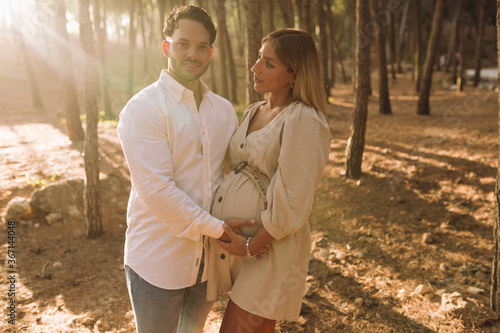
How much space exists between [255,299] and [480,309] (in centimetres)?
254

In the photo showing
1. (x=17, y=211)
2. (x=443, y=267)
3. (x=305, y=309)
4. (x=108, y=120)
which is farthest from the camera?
(x=108, y=120)

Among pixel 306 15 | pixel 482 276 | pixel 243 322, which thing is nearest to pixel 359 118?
pixel 482 276

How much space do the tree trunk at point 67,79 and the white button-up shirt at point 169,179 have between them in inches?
307

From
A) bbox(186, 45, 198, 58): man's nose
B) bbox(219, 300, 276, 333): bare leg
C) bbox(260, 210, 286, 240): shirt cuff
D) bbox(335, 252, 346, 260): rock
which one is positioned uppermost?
bbox(186, 45, 198, 58): man's nose

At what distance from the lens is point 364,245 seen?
5.52m

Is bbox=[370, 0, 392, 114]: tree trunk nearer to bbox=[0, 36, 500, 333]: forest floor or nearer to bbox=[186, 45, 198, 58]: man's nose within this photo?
bbox=[0, 36, 500, 333]: forest floor

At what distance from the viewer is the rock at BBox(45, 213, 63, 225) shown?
6188 mm

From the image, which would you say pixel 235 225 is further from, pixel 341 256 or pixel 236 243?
pixel 341 256

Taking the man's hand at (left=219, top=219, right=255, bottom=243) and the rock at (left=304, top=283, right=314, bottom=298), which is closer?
the man's hand at (left=219, top=219, right=255, bottom=243)

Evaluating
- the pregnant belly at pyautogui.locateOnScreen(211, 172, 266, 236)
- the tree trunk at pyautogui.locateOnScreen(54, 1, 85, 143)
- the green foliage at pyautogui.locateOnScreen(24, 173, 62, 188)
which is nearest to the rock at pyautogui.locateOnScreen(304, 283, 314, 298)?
the pregnant belly at pyautogui.locateOnScreen(211, 172, 266, 236)

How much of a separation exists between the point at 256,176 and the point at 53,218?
5.00m

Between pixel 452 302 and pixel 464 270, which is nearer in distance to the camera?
pixel 452 302

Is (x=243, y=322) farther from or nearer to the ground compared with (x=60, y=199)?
farther from the ground

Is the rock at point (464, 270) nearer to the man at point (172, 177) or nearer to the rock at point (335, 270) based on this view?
the rock at point (335, 270)
